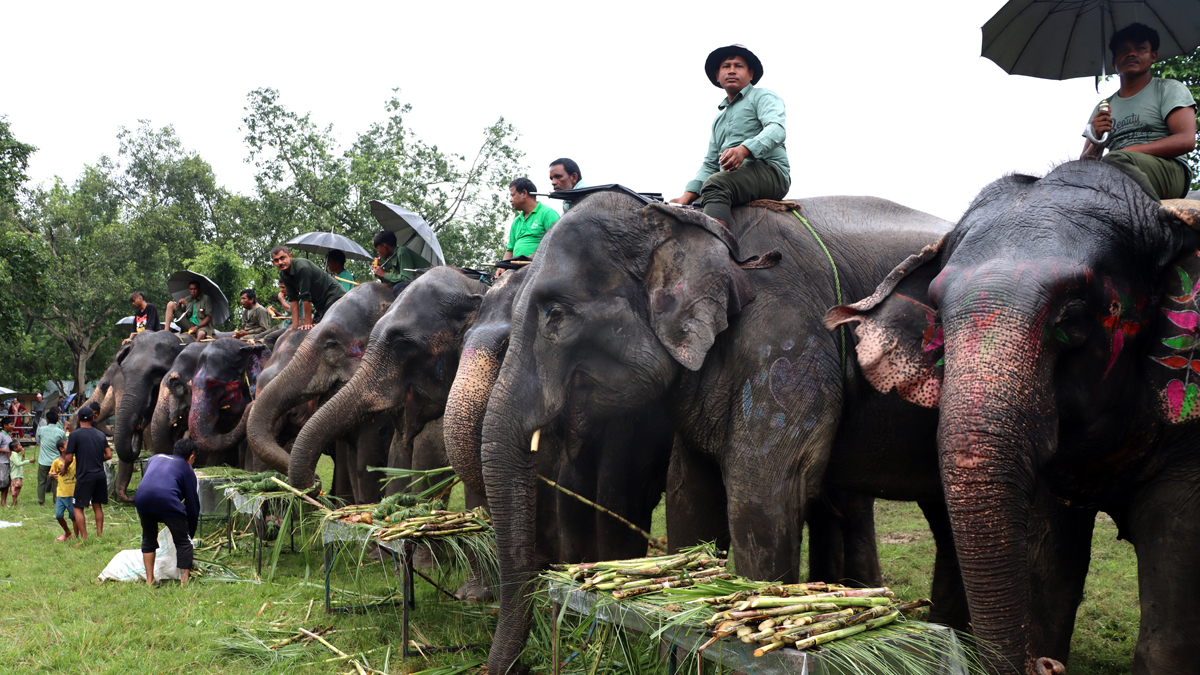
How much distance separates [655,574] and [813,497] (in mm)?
1036

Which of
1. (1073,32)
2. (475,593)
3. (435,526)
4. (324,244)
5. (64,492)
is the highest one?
(324,244)

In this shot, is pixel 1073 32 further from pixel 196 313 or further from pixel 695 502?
pixel 196 313

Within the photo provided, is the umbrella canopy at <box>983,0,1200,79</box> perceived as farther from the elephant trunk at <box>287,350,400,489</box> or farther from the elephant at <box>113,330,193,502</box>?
the elephant at <box>113,330,193,502</box>

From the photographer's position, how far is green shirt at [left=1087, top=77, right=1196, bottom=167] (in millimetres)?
3918

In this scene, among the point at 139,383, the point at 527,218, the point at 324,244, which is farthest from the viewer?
the point at 139,383

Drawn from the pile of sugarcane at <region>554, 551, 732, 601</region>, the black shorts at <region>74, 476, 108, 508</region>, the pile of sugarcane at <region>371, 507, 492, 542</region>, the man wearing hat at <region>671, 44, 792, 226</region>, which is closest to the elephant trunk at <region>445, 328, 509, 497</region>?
the pile of sugarcane at <region>371, 507, 492, 542</region>

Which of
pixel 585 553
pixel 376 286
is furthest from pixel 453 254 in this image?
pixel 585 553

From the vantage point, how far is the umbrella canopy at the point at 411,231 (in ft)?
30.8

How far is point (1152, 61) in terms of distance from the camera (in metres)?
4.05

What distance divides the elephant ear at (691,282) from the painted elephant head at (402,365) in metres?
2.97

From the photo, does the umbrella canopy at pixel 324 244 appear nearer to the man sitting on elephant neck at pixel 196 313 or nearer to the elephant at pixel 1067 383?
the man sitting on elephant neck at pixel 196 313

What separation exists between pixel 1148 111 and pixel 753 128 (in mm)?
1907

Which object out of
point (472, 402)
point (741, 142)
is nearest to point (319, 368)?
point (472, 402)

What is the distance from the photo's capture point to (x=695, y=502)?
4.86 m
